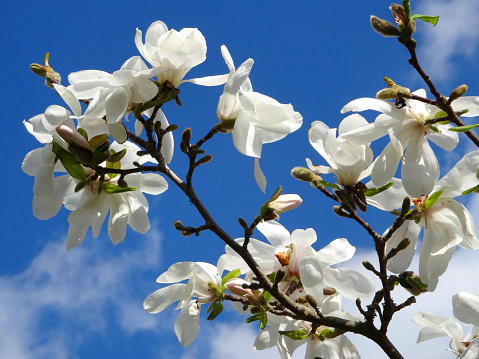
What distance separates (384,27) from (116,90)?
26.0 inches

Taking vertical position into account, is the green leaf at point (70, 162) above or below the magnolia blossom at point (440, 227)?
above

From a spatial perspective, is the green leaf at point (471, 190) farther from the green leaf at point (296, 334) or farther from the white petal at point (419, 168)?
the green leaf at point (296, 334)

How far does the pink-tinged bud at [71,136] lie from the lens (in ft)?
4.60

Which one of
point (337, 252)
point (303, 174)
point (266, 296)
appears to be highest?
point (303, 174)

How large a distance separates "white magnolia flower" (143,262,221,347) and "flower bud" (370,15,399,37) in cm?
81

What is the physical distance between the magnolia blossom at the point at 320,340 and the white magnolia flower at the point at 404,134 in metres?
0.45

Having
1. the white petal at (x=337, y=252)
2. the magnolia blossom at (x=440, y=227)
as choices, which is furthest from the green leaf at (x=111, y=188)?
the magnolia blossom at (x=440, y=227)

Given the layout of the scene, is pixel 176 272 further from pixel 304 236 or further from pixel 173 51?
pixel 173 51

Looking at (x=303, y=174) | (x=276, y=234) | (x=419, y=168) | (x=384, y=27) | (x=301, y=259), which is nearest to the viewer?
(x=384, y=27)

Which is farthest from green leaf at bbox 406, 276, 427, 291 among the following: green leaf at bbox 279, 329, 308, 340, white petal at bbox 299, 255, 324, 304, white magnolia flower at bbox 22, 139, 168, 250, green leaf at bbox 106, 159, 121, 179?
green leaf at bbox 106, 159, 121, 179

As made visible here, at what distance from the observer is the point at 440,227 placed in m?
1.44

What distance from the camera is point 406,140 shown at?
1.45 m

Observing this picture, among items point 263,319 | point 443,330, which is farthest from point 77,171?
point 443,330

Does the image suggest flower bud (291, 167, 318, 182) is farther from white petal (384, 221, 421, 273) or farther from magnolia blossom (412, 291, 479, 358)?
magnolia blossom (412, 291, 479, 358)
